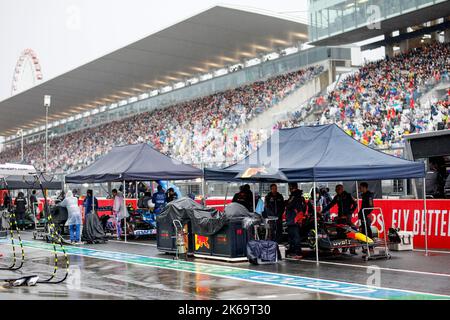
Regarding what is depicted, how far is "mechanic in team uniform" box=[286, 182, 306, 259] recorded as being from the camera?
14.8m

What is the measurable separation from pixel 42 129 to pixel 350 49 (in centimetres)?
5510

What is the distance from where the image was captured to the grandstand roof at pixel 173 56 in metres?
40.4

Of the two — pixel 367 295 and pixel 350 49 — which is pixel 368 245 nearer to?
pixel 367 295

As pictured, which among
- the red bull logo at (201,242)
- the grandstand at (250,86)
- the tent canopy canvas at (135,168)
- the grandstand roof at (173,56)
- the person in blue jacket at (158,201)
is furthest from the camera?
the grandstand roof at (173,56)

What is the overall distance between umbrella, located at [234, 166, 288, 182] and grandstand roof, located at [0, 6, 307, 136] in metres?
24.0

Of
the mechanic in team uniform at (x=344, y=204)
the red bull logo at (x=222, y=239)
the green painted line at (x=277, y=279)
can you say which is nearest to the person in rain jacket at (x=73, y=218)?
the green painted line at (x=277, y=279)

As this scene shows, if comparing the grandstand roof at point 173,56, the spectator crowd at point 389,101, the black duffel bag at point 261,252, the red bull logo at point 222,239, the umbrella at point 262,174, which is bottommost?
the black duffel bag at point 261,252

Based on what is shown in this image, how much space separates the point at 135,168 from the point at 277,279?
9472 mm

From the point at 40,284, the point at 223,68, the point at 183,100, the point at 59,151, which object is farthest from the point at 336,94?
the point at 59,151

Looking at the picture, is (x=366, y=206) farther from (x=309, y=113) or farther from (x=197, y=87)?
(x=197, y=87)

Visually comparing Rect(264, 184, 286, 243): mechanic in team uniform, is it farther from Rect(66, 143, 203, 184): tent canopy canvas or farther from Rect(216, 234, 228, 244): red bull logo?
Rect(66, 143, 203, 184): tent canopy canvas

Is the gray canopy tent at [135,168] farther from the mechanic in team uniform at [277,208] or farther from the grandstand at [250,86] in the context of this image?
the mechanic in team uniform at [277,208]

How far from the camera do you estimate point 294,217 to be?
581 inches

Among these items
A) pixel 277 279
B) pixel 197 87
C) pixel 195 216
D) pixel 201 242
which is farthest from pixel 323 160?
pixel 197 87
